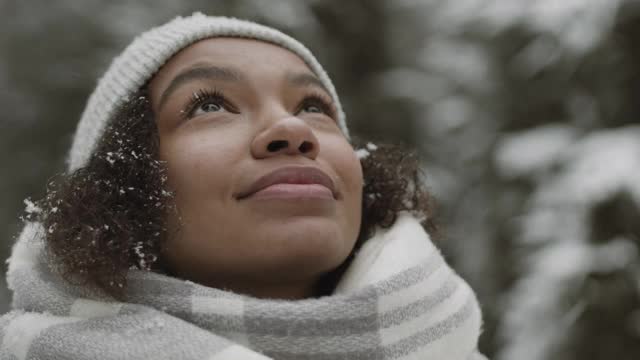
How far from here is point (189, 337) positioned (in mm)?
900

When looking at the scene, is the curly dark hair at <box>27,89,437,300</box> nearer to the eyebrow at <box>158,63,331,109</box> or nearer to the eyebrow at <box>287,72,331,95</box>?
the eyebrow at <box>158,63,331,109</box>

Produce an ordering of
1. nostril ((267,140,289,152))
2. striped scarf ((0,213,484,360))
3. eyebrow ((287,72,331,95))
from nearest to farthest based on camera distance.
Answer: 1. striped scarf ((0,213,484,360))
2. nostril ((267,140,289,152))
3. eyebrow ((287,72,331,95))

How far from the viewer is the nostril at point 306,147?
104cm

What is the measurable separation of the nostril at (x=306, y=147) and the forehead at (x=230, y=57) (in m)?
0.14

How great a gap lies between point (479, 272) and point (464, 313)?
1.53m

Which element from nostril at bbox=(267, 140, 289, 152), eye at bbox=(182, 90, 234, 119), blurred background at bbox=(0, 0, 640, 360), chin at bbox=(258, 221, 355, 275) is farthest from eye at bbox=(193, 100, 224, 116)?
blurred background at bbox=(0, 0, 640, 360)

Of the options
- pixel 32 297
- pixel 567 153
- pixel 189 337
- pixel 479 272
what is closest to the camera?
pixel 189 337

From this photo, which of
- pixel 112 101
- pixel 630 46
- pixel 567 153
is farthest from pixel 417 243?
pixel 630 46

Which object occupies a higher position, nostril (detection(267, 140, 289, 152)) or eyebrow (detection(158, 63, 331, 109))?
eyebrow (detection(158, 63, 331, 109))

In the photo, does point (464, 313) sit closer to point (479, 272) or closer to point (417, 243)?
point (417, 243)

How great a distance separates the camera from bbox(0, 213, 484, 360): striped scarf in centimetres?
90

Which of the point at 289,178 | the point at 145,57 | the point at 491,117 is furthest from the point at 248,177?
the point at 491,117

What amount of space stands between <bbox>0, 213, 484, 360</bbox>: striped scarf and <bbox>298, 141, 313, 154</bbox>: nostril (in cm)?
18

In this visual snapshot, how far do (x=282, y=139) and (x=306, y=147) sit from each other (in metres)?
0.05
